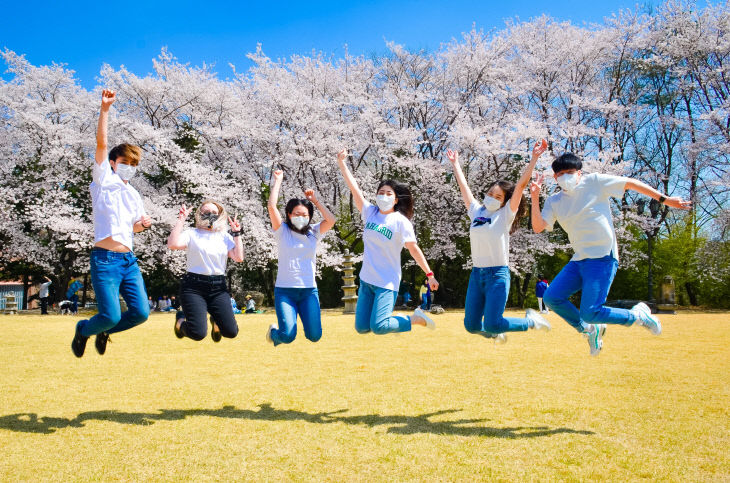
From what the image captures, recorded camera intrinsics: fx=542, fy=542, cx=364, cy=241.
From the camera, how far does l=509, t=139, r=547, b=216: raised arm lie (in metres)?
5.97

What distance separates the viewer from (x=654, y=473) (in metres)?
4.66

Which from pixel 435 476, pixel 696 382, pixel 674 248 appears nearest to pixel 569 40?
pixel 674 248

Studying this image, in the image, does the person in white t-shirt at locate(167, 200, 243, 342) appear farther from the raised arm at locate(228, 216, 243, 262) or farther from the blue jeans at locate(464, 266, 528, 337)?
the blue jeans at locate(464, 266, 528, 337)

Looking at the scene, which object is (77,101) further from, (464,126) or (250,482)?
(250,482)

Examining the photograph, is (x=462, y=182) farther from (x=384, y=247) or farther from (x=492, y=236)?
(x=384, y=247)

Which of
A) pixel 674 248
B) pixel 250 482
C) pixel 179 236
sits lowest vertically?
pixel 250 482

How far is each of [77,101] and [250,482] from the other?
33.7 metres

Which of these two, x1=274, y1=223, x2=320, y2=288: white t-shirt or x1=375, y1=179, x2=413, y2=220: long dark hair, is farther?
x1=375, y1=179, x2=413, y2=220: long dark hair

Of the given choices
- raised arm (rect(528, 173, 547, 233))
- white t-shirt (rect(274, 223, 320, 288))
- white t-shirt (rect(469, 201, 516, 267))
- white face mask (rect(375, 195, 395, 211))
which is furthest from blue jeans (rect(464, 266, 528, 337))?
white t-shirt (rect(274, 223, 320, 288))

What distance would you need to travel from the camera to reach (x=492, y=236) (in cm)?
653

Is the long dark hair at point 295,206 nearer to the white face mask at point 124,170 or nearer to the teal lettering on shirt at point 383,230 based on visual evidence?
the teal lettering on shirt at point 383,230

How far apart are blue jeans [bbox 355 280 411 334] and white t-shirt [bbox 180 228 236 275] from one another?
69.5 inches

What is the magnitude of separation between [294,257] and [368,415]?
2099 millimetres

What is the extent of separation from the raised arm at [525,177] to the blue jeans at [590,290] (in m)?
0.96
